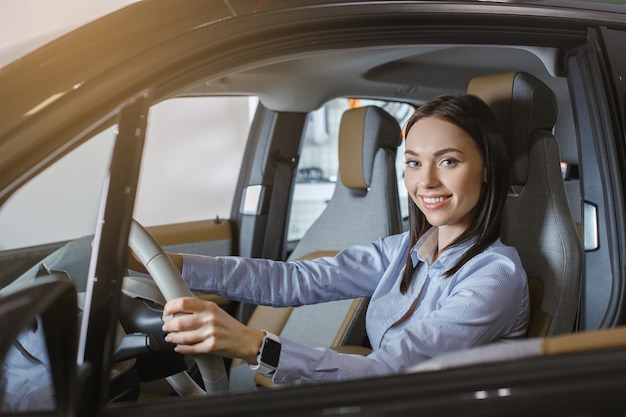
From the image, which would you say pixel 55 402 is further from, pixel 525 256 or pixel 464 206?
pixel 525 256

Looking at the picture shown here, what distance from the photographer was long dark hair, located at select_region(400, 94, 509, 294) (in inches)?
64.8

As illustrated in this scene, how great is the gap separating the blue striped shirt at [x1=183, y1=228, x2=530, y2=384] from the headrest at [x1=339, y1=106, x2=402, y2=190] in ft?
2.02

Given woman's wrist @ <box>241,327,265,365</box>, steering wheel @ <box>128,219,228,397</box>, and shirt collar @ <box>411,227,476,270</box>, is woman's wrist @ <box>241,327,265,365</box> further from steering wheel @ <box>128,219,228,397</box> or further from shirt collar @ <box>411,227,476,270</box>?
shirt collar @ <box>411,227,476,270</box>

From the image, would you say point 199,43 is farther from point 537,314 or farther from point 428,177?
point 537,314

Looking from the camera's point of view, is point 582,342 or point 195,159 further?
point 195,159

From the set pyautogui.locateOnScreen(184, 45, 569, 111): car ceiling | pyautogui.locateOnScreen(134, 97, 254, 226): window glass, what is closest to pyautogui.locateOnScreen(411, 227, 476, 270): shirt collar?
pyautogui.locateOnScreen(184, 45, 569, 111): car ceiling

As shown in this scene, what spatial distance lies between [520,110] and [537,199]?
22 cm

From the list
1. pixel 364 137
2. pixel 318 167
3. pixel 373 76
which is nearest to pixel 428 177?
pixel 364 137

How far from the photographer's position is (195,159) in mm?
4121

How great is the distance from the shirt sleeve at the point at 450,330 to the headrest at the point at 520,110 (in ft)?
0.99

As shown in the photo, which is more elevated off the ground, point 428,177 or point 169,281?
point 428,177

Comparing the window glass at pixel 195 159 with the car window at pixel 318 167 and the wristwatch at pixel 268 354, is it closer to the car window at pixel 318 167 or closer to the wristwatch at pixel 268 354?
the car window at pixel 318 167

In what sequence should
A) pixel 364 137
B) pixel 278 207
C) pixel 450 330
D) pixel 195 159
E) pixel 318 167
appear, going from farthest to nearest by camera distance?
pixel 318 167, pixel 195 159, pixel 278 207, pixel 364 137, pixel 450 330

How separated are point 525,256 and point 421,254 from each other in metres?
0.25
